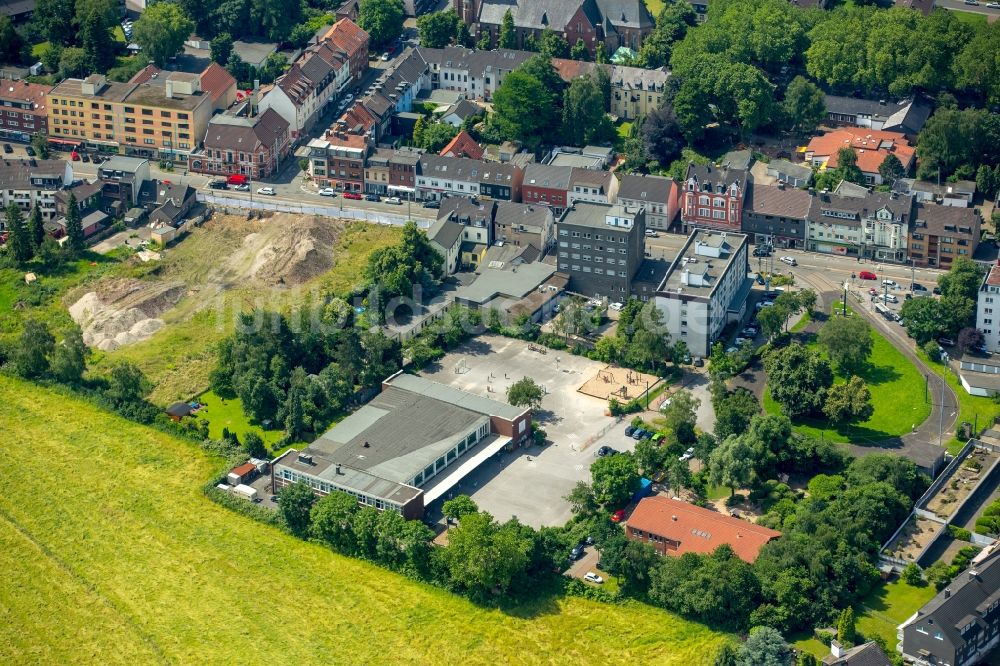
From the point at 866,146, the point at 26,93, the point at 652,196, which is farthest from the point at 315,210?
the point at 866,146

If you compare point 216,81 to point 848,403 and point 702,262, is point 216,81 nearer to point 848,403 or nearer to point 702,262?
point 702,262

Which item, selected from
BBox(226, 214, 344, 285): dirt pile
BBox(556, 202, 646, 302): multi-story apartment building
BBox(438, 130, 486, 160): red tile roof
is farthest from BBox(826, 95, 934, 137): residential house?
BBox(226, 214, 344, 285): dirt pile

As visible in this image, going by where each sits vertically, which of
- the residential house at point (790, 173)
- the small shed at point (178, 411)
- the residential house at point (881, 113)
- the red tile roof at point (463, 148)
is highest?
the residential house at point (881, 113)

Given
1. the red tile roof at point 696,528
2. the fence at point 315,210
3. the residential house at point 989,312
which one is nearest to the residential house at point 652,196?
the fence at point 315,210

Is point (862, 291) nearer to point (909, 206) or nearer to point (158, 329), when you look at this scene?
point (909, 206)

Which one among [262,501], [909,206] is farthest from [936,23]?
[262,501]

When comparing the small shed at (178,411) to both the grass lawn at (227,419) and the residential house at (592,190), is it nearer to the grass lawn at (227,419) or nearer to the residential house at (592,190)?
the grass lawn at (227,419)

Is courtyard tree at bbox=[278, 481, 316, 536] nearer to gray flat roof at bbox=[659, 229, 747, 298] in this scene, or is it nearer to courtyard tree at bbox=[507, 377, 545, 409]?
courtyard tree at bbox=[507, 377, 545, 409]
